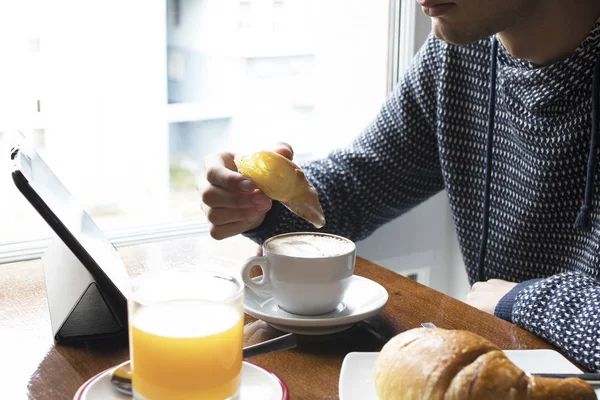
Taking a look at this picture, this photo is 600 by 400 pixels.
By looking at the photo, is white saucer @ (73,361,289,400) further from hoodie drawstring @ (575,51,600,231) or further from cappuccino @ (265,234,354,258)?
hoodie drawstring @ (575,51,600,231)

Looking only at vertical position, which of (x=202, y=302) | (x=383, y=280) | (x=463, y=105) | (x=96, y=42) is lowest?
(x=383, y=280)

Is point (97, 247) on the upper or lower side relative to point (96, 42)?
lower

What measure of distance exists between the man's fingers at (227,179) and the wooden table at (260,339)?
0.50ft

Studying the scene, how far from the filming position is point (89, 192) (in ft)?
5.07

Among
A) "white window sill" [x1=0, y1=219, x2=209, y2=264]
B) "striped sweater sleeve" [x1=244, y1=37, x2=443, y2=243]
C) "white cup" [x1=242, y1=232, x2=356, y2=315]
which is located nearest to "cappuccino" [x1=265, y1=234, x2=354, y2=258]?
"white cup" [x1=242, y1=232, x2=356, y2=315]

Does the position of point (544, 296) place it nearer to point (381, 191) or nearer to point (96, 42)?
point (381, 191)

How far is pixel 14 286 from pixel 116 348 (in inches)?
11.1

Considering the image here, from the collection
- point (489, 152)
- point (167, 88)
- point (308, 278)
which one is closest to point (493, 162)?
point (489, 152)

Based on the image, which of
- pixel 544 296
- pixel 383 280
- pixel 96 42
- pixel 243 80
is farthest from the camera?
pixel 243 80

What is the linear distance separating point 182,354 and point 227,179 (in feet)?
1.37

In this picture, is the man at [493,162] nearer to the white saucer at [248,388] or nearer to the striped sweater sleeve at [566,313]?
the striped sweater sleeve at [566,313]

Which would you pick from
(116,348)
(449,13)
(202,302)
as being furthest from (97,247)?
(449,13)

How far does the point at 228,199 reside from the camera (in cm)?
103

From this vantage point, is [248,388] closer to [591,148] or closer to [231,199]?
[231,199]
